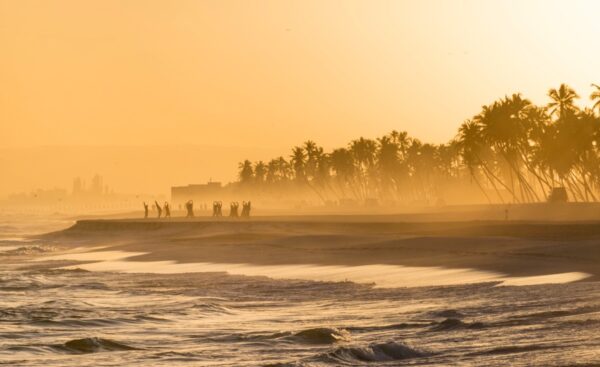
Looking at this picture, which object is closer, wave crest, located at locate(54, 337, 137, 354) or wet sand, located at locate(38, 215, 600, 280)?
wave crest, located at locate(54, 337, 137, 354)

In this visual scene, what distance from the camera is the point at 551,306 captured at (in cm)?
1709

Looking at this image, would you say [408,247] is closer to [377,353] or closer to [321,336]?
[321,336]

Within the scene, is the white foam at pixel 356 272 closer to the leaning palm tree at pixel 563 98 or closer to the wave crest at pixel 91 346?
the wave crest at pixel 91 346

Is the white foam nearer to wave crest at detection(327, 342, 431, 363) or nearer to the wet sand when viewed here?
the wet sand

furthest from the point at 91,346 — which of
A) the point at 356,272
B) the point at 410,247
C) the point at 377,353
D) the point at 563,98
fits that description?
the point at 563,98

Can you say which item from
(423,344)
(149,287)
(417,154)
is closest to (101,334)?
(423,344)

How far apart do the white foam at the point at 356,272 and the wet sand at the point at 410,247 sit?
0.68 metres

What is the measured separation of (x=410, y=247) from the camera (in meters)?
37.1

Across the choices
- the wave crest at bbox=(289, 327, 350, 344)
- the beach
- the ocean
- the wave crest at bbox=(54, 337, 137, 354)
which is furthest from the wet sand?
the wave crest at bbox=(54, 337, 137, 354)

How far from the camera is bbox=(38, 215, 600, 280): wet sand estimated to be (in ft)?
92.4

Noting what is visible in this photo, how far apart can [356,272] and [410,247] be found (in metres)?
7.36

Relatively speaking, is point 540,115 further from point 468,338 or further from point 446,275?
point 468,338

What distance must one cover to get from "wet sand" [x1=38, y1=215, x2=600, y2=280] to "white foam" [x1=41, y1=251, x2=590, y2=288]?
679 millimetres

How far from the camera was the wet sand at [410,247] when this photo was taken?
28.2 m
